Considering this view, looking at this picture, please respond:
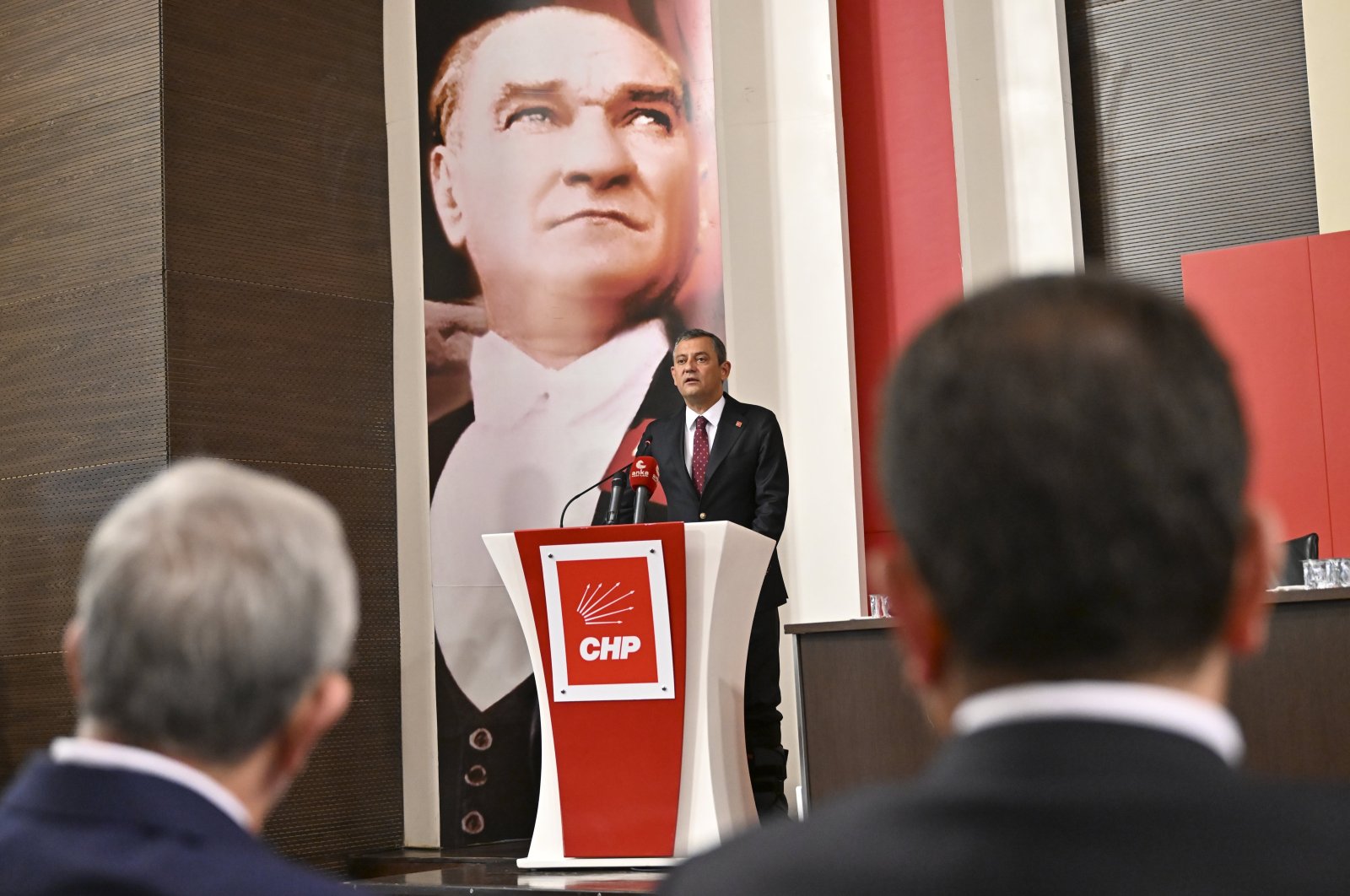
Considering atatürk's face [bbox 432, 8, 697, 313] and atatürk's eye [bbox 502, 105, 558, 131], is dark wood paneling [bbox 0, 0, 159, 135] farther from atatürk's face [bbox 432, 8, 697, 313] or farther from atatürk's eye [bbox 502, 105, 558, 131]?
atatürk's eye [bbox 502, 105, 558, 131]

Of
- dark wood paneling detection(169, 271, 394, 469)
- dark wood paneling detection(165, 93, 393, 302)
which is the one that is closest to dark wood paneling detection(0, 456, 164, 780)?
dark wood paneling detection(169, 271, 394, 469)

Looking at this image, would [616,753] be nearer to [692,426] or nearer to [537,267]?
[692,426]

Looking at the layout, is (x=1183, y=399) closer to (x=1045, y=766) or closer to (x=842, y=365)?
(x=1045, y=766)

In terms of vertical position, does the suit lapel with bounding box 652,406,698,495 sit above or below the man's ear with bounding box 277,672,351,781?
above

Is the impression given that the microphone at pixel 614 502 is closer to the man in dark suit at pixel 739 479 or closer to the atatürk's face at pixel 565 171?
the man in dark suit at pixel 739 479

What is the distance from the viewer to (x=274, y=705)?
91cm

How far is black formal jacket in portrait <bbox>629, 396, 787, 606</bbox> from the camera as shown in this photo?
4879mm

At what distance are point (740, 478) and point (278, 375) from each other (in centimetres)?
172

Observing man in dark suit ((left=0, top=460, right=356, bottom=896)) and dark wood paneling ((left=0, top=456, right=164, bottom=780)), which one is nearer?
man in dark suit ((left=0, top=460, right=356, bottom=896))

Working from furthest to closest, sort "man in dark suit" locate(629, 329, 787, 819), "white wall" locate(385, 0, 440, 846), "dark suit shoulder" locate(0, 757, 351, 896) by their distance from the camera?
"white wall" locate(385, 0, 440, 846) → "man in dark suit" locate(629, 329, 787, 819) → "dark suit shoulder" locate(0, 757, 351, 896)

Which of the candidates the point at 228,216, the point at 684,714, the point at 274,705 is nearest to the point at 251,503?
the point at 274,705

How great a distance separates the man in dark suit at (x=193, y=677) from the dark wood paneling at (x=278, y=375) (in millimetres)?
4300

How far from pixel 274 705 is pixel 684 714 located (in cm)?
322

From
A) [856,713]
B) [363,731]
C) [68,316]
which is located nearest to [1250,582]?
[856,713]
